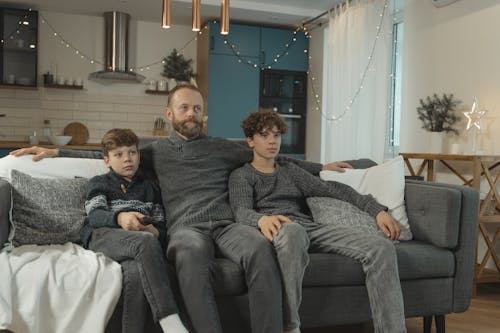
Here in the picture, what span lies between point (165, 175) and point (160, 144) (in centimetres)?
18

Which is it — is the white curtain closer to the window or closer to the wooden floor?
the window

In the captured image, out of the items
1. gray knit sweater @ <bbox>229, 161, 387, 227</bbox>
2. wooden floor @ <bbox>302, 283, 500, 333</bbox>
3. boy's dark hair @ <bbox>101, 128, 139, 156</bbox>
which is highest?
boy's dark hair @ <bbox>101, 128, 139, 156</bbox>

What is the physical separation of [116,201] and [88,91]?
4098mm

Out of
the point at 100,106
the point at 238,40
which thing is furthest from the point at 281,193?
the point at 100,106

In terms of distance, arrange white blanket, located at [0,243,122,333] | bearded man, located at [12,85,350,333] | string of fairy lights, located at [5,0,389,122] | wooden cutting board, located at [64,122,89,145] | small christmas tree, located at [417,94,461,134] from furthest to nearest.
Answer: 1. wooden cutting board, located at [64,122,89,145]
2. string of fairy lights, located at [5,0,389,122]
3. small christmas tree, located at [417,94,461,134]
4. bearded man, located at [12,85,350,333]
5. white blanket, located at [0,243,122,333]

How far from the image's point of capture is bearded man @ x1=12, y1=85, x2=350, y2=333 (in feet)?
6.05

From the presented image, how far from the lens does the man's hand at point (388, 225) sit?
2316mm

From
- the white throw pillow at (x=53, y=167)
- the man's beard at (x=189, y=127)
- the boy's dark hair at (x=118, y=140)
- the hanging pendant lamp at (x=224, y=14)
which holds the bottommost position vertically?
the white throw pillow at (x=53, y=167)

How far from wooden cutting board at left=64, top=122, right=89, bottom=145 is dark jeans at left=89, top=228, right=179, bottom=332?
4.23m

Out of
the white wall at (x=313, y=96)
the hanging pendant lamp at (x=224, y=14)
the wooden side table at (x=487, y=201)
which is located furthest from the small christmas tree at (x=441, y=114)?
the white wall at (x=313, y=96)

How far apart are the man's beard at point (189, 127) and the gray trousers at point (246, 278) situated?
61 centimetres

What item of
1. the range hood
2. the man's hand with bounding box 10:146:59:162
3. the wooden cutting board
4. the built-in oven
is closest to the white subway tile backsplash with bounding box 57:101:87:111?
the wooden cutting board

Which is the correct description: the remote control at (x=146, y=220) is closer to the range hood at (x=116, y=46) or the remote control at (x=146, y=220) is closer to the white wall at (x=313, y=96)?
the range hood at (x=116, y=46)

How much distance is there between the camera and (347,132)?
523 cm
